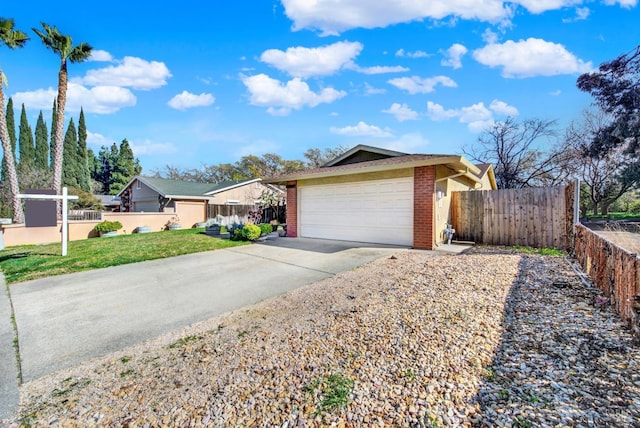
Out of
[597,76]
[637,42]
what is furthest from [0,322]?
[597,76]

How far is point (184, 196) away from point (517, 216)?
62.8 ft

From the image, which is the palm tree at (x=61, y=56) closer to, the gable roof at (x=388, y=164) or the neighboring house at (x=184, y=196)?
the neighboring house at (x=184, y=196)

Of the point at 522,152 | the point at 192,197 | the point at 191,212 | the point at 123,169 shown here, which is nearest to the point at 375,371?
the point at 192,197

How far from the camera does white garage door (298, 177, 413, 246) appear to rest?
29.4 ft

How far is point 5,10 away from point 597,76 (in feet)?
97.9

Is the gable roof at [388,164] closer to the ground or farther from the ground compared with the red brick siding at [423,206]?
farther from the ground

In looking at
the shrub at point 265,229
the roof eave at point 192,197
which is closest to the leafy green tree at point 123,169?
the roof eave at point 192,197

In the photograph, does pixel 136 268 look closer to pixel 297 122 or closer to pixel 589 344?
pixel 589 344

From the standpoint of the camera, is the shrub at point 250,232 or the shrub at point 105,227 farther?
the shrub at point 105,227

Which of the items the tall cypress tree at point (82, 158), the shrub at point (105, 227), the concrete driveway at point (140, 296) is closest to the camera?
the concrete driveway at point (140, 296)

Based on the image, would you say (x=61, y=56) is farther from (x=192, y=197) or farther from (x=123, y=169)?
(x=123, y=169)

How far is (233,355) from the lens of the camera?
2.74m

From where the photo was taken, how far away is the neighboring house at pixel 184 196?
20.2 m

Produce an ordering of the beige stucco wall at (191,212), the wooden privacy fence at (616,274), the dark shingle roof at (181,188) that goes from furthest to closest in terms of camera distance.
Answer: the dark shingle roof at (181,188), the beige stucco wall at (191,212), the wooden privacy fence at (616,274)
